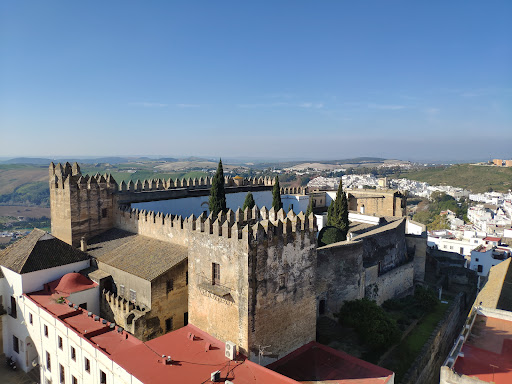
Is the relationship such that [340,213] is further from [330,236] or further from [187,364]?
[187,364]


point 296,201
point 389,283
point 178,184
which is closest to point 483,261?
point 389,283

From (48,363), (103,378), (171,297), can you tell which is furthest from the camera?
(171,297)

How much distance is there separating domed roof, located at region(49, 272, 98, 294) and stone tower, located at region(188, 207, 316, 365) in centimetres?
682

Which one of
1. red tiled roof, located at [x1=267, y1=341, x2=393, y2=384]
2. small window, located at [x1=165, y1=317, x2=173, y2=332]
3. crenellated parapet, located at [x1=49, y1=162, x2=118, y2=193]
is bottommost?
small window, located at [x1=165, y1=317, x2=173, y2=332]

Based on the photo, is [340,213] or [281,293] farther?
[340,213]

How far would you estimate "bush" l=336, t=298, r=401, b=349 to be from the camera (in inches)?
717

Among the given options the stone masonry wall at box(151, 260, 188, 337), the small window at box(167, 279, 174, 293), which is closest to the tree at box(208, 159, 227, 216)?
the stone masonry wall at box(151, 260, 188, 337)

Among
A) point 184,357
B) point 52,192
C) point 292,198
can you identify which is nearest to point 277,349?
point 184,357

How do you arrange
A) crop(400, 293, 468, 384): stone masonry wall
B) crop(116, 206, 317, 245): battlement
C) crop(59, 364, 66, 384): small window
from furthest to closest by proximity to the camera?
crop(400, 293, 468, 384): stone masonry wall → crop(59, 364, 66, 384): small window → crop(116, 206, 317, 245): battlement

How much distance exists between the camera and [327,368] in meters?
12.7

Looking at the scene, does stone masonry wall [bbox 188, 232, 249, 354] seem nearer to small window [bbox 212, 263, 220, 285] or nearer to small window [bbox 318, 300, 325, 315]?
small window [bbox 212, 263, 220, 285]

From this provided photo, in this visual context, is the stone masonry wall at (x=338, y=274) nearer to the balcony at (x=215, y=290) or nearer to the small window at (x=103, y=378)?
the balcony at (x=215, y=290)

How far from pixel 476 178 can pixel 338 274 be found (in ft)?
413

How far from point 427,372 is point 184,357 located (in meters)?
14.8
